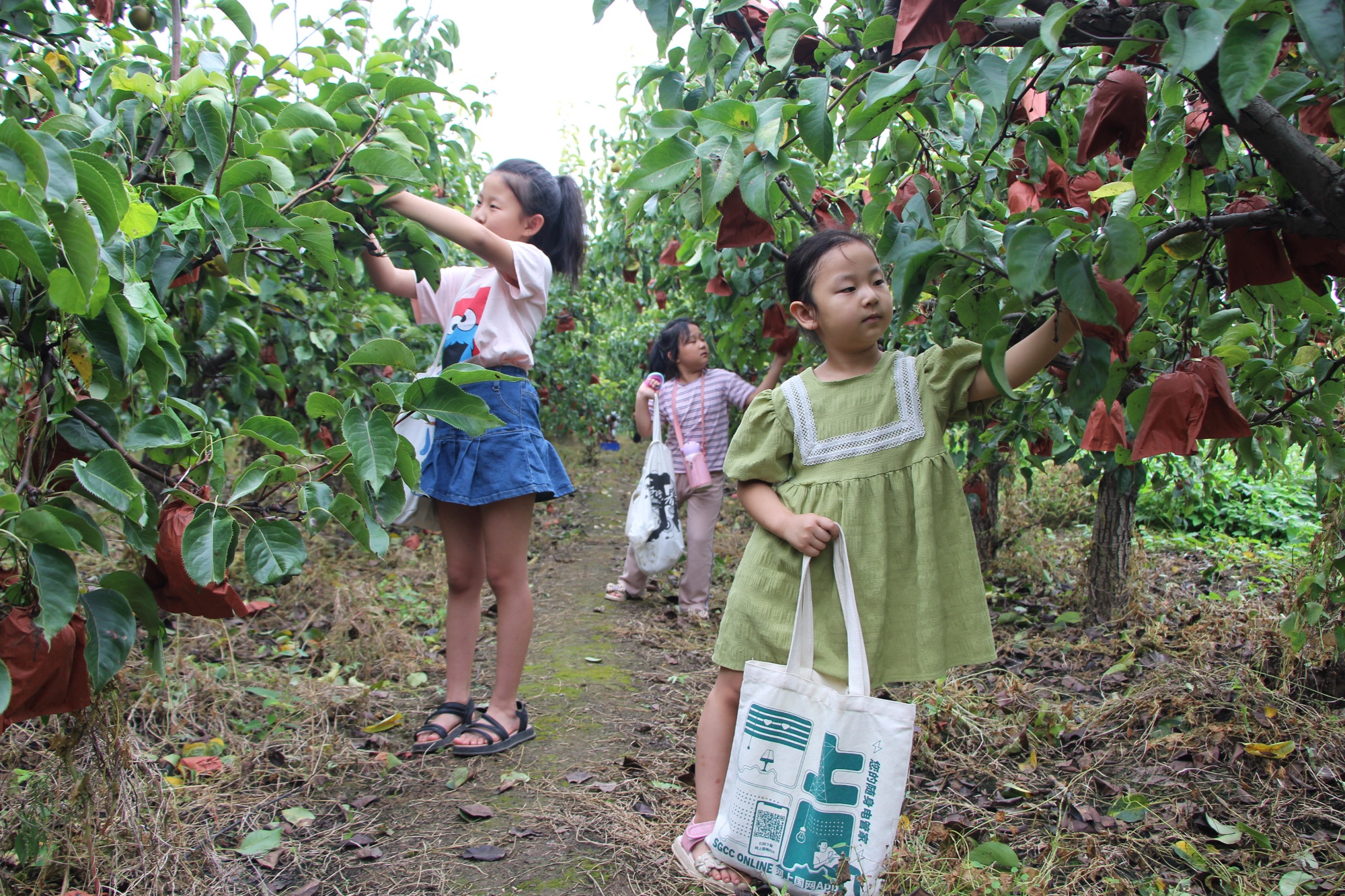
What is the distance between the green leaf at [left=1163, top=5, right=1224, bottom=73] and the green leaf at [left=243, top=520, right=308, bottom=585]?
3.29ft

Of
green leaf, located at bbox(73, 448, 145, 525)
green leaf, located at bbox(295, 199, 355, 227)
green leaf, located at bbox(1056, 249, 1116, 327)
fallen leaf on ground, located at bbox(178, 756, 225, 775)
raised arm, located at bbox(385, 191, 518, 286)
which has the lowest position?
fallen leaf on ground, located at bbox(178, 756, 225, 775)

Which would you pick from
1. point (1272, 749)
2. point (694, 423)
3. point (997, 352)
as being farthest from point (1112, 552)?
point (997, 352)

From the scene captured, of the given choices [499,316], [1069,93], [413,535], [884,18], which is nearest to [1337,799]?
[1069,93]

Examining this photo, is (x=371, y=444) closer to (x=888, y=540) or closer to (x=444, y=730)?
(x=888, y=540)

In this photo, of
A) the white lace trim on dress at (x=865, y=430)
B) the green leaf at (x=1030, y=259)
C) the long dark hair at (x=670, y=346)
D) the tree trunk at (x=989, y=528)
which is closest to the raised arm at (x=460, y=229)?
the white lace trim on dress at (x=865, y=430)

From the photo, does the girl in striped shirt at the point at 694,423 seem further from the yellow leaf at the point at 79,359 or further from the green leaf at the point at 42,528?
the green leaf at the point at 42,528

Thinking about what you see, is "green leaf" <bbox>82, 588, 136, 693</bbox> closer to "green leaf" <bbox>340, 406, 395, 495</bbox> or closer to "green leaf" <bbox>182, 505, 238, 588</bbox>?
"green leaf" <bbox>182, 505, 238, 588</bbox>

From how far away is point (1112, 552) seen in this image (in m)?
3.18

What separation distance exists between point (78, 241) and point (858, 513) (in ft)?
3.65

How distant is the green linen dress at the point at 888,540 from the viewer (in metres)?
1.41

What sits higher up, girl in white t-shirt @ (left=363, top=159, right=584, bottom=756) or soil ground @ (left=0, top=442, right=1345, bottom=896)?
girl in white t-shirt @ (left=363, top=159, right=584, bottom=756)

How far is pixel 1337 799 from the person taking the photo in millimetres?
1712

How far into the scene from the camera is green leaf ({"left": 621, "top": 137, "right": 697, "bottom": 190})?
3.12ft

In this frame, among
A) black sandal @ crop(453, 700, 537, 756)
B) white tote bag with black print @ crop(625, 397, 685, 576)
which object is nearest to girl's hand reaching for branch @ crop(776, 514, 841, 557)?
black sandal @ crop(453, 700, 537, 756)
